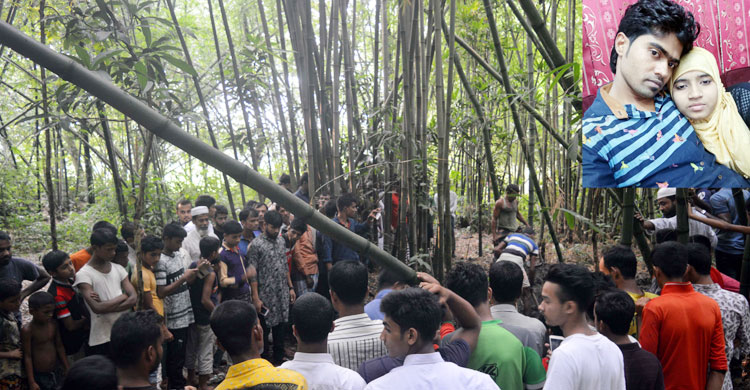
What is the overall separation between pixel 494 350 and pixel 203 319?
213cm

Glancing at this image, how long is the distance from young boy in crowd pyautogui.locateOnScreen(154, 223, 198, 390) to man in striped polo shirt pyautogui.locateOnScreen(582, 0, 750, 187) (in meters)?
2.28

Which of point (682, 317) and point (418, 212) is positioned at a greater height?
point (418, 212)

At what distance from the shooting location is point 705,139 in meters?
2.23

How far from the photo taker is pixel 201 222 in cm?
391

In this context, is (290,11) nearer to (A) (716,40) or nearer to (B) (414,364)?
(A) (716,40)

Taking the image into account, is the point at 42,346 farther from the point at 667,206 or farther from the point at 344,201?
the point at 667,206

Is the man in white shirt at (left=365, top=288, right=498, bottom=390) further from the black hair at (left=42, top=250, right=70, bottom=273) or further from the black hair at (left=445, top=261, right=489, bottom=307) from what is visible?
the black hair at (left=42, top=250, right=70, bottom=273)

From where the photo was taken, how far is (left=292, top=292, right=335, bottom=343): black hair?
1.69 m

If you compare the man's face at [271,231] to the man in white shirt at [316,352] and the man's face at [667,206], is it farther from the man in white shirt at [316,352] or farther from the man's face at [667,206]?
the man's face at [667,206]

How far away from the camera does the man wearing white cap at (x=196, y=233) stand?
386 cm

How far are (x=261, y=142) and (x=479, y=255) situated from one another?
3.26 m

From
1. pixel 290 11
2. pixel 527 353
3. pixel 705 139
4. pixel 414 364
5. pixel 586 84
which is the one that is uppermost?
pixel 290 11

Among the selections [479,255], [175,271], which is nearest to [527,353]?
[175,271]

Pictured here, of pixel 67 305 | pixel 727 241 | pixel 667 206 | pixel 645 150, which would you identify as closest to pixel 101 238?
pixel 67 305
